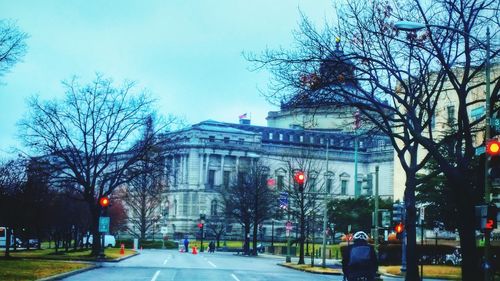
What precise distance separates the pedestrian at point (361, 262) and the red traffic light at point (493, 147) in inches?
276

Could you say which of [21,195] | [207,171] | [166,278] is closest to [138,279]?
[166,278]

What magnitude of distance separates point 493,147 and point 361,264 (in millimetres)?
7472

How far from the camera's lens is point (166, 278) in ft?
105

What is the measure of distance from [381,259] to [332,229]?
49.2 metres

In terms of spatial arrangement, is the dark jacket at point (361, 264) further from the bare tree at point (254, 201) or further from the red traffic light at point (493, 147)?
the bare tree at point (254, 201)

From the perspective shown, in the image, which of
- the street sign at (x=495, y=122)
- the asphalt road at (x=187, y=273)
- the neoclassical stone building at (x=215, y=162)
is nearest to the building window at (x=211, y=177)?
the neoclassical stone building at (x=215, y=162)

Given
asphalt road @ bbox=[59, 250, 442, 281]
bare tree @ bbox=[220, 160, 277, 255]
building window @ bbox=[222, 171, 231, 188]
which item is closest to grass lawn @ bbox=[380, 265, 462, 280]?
asphalt road @ bbox=[59, 250, 442, 281]

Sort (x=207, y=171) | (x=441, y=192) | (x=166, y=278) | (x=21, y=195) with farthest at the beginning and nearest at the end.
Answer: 1. (x=207, y=171)
2. (x=441, y=192)
3. (x=21, y=195)
4. (x=166, y=278)

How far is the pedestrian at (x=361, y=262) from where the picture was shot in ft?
51.6

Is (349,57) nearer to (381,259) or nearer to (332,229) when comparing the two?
(381,259)

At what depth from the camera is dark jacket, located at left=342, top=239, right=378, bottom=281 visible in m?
15.7

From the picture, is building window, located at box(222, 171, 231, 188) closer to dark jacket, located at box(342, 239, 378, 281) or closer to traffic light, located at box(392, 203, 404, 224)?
traffic light, located at box(392, 203, 404, 224)

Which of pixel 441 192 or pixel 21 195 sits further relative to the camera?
pixel 441 192

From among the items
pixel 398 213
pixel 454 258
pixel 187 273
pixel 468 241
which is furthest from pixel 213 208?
pixel 468 241
